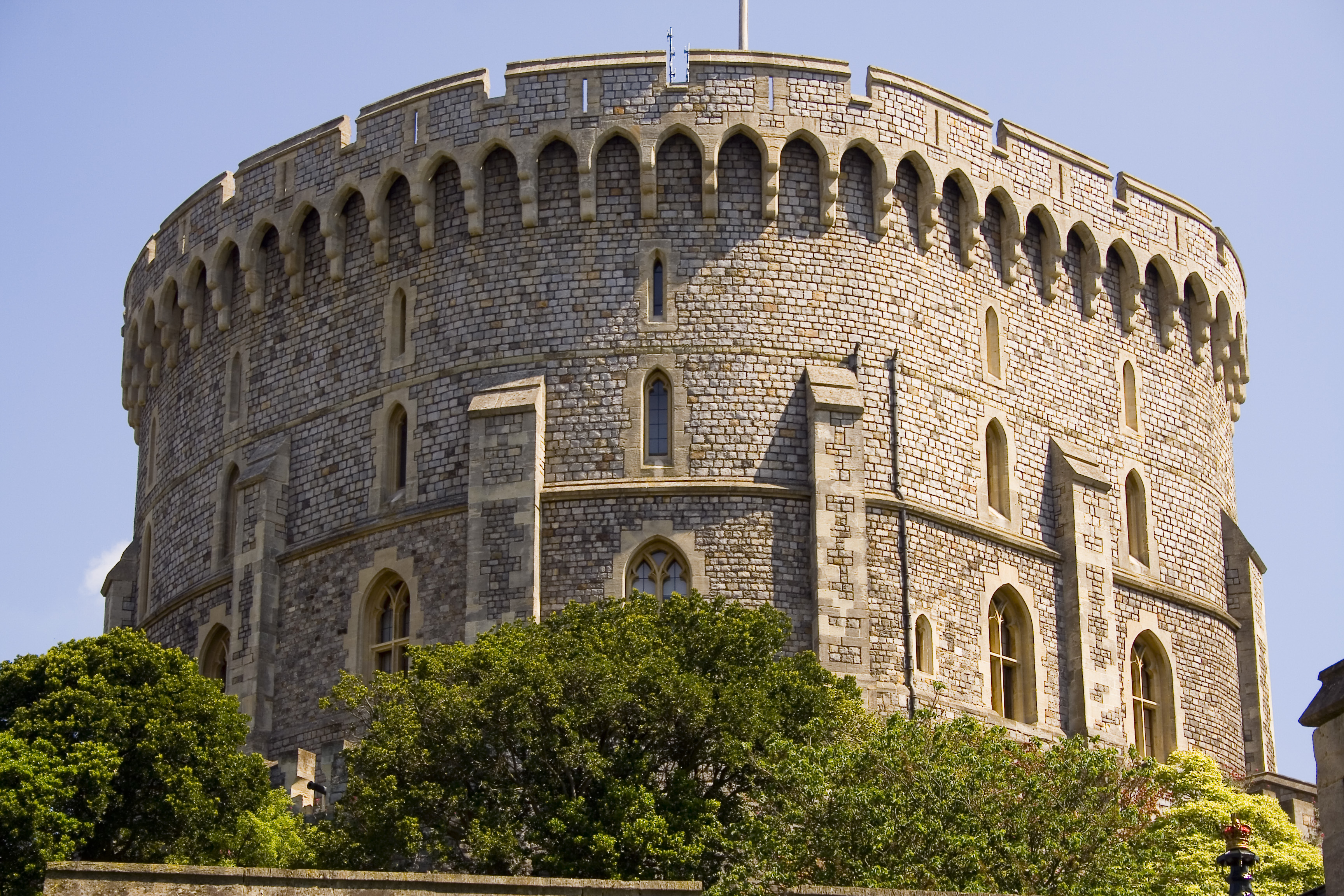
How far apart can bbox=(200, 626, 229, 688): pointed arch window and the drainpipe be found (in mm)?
13236

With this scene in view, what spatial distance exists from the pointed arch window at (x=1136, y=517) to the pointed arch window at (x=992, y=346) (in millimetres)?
3875

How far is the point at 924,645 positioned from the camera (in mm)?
44812

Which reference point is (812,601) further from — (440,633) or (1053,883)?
(1053,883)

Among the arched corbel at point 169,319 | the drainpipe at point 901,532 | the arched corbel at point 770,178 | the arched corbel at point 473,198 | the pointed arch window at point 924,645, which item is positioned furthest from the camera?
the arched corbel at point 169,319

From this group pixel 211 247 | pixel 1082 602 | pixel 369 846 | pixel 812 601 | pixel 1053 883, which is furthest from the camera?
pixel 211 247

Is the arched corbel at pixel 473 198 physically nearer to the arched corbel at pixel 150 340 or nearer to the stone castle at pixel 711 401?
the stone castle at pixel 711 401

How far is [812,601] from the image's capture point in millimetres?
43969

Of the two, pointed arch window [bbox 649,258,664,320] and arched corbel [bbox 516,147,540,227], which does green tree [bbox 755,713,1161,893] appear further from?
arched corbel [bbox 516,147,540,227]

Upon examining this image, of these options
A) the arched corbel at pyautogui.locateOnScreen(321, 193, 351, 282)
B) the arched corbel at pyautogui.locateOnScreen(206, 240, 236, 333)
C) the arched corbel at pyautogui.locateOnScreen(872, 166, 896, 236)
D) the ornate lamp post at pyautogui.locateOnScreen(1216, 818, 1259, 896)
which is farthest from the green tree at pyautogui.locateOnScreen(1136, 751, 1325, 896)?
the arched corbel at pyautogui.locateOnScreen(206, 240, 236, 333)

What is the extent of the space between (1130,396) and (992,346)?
4030mm

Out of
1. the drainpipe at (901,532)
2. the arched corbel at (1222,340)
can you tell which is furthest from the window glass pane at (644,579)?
the arched corbel at (1222,340)

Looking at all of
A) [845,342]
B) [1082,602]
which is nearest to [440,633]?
[845,342]

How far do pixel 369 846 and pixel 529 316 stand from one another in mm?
13395

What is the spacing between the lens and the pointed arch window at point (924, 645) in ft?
146
